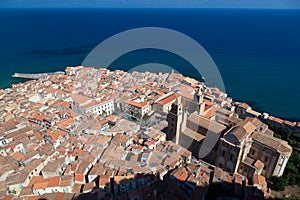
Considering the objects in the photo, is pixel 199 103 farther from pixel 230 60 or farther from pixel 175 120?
pixel 230 60

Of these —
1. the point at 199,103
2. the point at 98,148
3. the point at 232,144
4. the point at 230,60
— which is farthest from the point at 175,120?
the point at 230,60

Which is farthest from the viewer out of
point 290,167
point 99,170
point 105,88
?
point 105,88

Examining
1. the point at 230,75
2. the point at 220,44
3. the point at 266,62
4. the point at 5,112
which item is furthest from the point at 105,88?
the point at 220,44

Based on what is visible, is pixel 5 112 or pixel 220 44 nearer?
pixel 5 112

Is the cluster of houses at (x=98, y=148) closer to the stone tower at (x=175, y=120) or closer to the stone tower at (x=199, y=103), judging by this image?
the stone tower at (x=199, y=103)

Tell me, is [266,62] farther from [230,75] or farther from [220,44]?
[220,44]

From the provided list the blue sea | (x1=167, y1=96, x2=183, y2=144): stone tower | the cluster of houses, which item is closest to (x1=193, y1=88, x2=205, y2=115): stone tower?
the cluster of houses

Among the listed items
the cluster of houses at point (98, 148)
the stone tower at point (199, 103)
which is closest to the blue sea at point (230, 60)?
the cluster of houses at point (98, 148)

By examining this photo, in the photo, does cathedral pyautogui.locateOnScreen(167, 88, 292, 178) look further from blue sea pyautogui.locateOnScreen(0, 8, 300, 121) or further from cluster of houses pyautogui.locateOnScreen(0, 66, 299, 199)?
blue sea pyautogui.locateOnScreen(0, 8, 300, 121)
